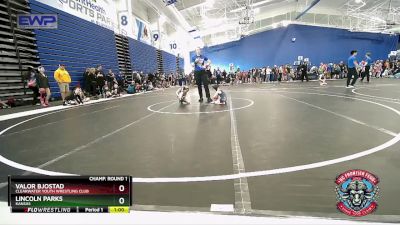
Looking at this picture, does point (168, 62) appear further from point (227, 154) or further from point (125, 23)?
point (227, 154)

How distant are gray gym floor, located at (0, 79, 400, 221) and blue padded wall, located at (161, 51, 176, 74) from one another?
2601 cm

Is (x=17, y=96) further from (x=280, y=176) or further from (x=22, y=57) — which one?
(x=280, y=176)

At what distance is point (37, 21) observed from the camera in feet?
35.4

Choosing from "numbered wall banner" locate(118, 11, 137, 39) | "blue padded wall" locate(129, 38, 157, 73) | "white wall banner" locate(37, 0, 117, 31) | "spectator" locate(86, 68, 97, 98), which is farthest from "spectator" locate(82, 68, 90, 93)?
"blue padded wall" locate(129, 38, 157, 73)

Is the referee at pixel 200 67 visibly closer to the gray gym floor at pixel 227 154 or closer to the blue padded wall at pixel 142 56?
the gray gym floor at pixel 227 154

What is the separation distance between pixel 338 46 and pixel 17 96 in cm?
3333

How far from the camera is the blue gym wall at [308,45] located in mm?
33281

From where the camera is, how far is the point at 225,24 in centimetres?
3322

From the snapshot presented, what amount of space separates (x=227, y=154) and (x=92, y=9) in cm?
1609

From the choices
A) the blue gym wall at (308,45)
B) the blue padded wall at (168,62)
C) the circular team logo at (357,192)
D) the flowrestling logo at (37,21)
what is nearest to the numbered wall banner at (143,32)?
the blue padded wall at (168,62)

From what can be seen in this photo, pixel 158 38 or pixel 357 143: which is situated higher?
pixel 158 38

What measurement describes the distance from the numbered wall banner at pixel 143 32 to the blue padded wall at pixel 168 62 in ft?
13.4

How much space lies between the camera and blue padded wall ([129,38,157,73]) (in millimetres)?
22234

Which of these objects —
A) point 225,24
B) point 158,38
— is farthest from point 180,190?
point 225,24
